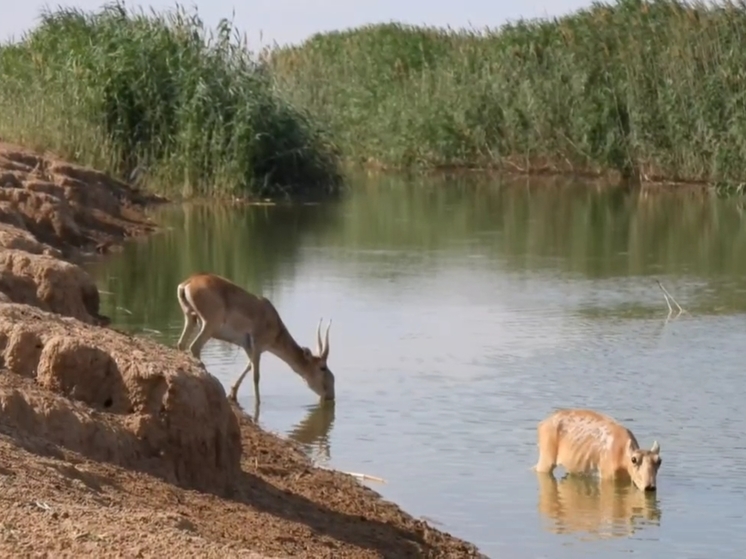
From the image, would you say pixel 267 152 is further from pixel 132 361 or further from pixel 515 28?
pixel 132 361

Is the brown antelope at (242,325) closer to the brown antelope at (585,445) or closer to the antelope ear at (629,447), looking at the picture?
the brown antelope at (585,445)

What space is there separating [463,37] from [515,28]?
2.75 m

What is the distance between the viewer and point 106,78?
30.7 meters

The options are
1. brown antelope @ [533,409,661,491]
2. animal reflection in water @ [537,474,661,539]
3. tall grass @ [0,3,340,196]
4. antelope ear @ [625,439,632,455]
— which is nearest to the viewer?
animal reflection in water @ [537,474,661,539]

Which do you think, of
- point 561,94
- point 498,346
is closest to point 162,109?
point 561,94

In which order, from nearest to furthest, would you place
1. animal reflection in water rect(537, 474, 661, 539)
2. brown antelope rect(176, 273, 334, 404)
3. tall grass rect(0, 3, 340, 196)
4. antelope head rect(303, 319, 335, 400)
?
animal reflection in water rect(537, 474, 661, 539) → antelope head rect(303, 319, 335, 400) → brown antelope rect(176, 273, 334, 404) → tall grass rect(0, 3, 340, 196)

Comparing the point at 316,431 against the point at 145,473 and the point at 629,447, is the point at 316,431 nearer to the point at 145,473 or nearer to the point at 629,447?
the point at 629,447

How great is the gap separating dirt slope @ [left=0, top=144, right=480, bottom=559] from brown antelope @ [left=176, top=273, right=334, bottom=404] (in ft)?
8.57

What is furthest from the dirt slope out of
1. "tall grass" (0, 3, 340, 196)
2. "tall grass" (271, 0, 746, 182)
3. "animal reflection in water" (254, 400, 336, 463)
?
"tall grass" (271, 0, 746, 182)

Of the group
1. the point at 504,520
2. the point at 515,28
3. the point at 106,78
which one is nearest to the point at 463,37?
the point at 515,28

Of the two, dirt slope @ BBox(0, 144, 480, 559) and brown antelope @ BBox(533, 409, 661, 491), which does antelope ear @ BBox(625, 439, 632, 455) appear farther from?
dirt slope @ BBox(0, 144, 480, 559)

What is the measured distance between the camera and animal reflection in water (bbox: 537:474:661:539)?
9727mm

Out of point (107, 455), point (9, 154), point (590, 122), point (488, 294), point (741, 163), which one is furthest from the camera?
point (590, 122)

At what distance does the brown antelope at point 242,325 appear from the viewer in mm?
13344
